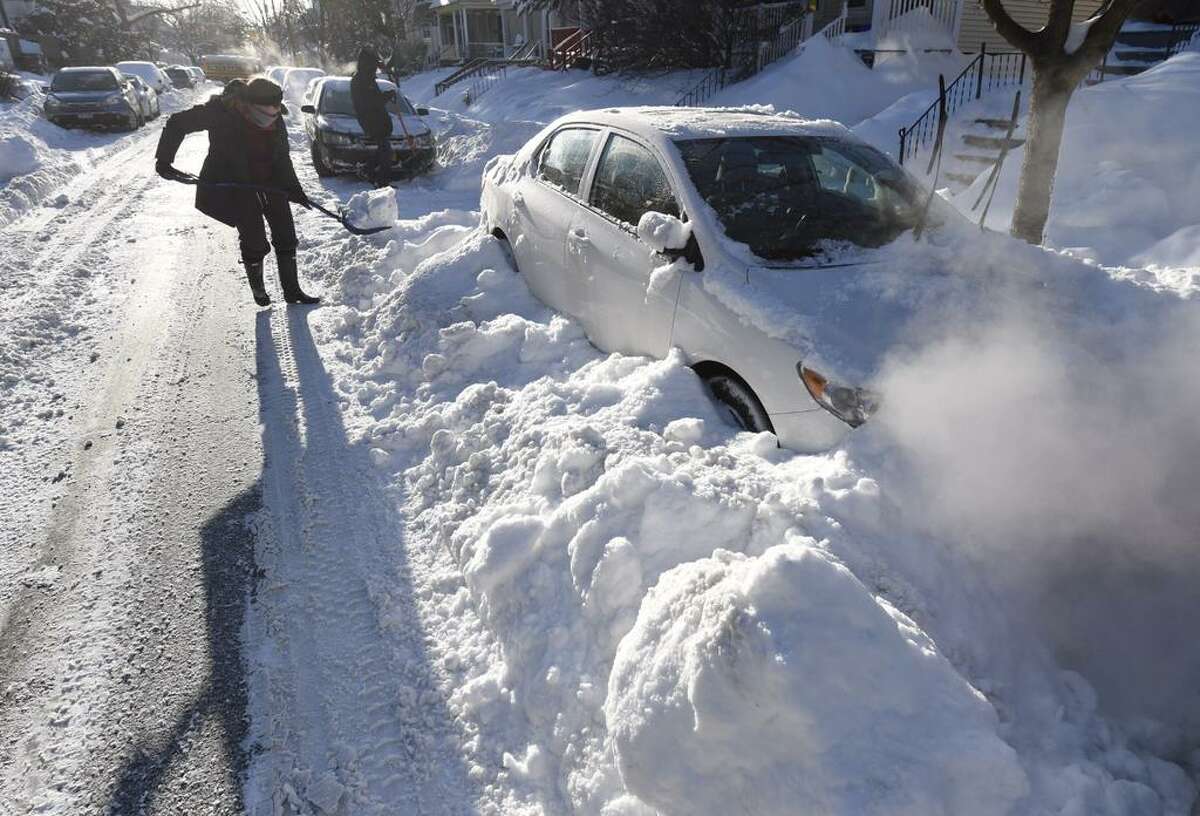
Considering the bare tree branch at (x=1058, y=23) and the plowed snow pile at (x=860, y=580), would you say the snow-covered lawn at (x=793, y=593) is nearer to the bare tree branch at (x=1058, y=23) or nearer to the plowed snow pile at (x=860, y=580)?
the plowed snow pile at (x=860, y=580)

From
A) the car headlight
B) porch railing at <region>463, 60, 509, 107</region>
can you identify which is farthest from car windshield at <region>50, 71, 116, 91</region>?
the car headlight

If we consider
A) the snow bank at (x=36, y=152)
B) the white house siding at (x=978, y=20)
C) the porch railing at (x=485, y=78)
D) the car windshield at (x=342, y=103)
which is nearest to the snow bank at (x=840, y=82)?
the white house siding at (x=978, y=20)

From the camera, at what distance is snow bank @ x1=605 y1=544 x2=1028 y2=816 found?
6.03 ft

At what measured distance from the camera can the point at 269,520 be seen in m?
3.65

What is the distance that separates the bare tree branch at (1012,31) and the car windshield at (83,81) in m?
21.4

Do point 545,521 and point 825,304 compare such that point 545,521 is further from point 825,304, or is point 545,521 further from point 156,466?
point 156,466

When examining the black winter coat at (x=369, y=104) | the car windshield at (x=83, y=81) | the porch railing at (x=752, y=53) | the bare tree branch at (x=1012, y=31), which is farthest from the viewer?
the car windshield at (x=83, y=81)

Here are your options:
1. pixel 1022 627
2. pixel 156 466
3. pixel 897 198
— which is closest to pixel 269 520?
pixel 156 466

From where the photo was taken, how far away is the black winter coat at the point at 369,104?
37.8 ft

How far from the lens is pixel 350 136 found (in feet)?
39.3

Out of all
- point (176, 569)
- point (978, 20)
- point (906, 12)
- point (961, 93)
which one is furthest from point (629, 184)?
point (978, 20)

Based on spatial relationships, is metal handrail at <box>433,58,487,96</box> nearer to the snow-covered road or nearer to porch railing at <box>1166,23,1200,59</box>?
porch railing at <box>1166,23,1200,59</box>

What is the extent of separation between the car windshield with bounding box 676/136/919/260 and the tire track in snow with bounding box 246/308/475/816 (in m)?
2.31

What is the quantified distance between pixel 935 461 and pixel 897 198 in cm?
203
